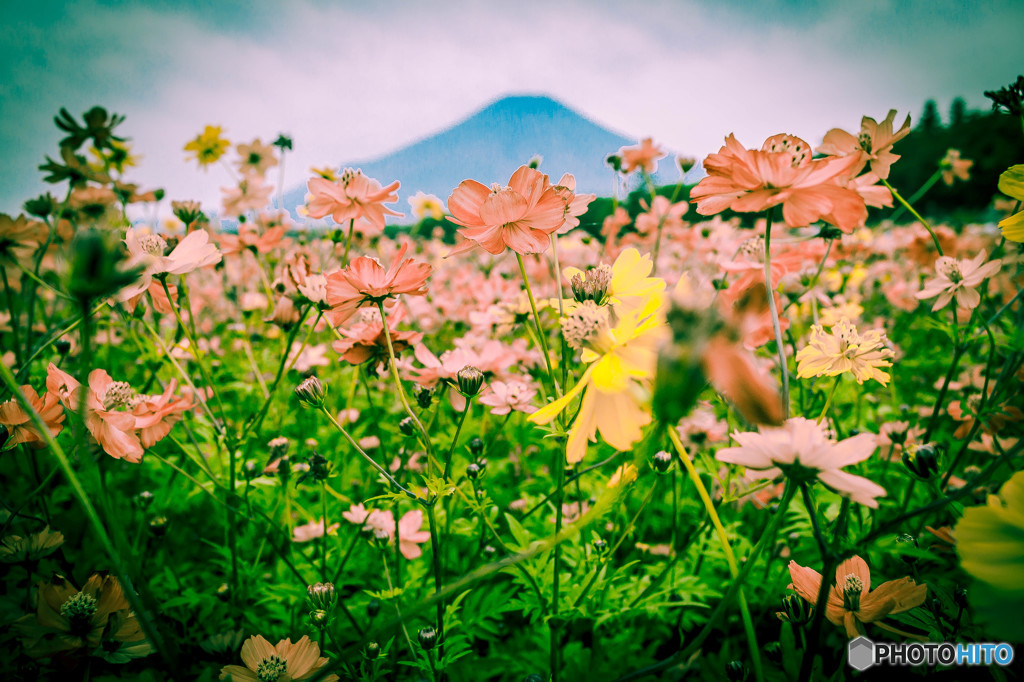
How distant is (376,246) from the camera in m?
2.98

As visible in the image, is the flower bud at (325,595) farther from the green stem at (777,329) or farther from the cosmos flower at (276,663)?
the green stem at (777,329)

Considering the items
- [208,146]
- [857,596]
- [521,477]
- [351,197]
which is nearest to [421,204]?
[208,146]

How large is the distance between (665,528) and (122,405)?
1.37 meters

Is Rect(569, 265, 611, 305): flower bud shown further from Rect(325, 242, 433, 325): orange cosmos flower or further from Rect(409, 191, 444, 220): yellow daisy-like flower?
Rect(409, 191, 444, 220): yellow daisy-like flower

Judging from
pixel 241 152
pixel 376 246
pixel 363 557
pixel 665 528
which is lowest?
pixel 665 528

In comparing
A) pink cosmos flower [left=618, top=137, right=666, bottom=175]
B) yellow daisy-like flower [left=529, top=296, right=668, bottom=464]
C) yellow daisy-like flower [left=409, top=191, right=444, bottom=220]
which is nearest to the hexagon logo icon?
yellow daisy-like flower [left=529, top=296, right=668, bottom=464]

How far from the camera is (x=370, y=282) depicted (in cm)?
66

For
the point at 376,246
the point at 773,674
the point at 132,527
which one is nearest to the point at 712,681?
the point at 773,674

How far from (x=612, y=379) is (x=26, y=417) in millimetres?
925

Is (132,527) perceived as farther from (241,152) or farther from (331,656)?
(241,152)

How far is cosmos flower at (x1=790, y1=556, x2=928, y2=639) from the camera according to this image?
1.90 ft

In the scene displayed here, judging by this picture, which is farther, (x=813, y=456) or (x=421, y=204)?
(x=421, y=204)

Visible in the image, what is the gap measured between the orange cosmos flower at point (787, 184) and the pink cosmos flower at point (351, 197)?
0.58 meters

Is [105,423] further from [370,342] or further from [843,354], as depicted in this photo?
[843,354]
